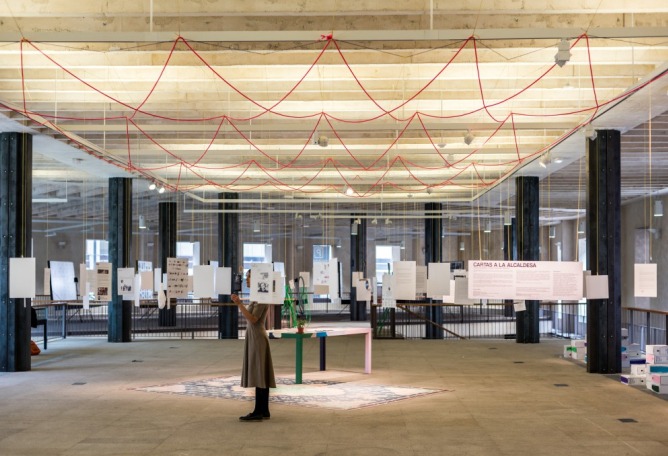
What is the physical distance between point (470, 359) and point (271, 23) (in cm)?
978

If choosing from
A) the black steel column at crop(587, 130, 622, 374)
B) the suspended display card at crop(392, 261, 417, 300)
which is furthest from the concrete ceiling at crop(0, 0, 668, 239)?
the suspended display card at crop(392, 261, 417, 300)

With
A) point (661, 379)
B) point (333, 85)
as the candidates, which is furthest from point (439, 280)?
point (333, 85)

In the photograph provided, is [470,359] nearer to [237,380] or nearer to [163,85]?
[237,380]

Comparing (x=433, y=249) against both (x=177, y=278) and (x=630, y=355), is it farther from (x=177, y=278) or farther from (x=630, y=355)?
(x=630, y=355)

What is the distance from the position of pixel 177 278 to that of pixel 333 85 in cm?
811

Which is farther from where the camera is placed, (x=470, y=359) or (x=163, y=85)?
(x=470, y=359)

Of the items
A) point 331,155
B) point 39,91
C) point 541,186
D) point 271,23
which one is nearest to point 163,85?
point 39,91

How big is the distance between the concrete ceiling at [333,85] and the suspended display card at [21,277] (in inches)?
91.3

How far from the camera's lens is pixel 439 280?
1861cm

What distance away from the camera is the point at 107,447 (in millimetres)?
8414

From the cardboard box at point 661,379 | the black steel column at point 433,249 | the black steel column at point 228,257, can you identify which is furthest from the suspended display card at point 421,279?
the cardboard box at point 661,379

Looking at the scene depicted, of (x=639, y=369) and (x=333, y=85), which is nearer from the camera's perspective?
(x=333, y=85)

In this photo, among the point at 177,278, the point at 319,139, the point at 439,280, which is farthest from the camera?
the point at 177,278

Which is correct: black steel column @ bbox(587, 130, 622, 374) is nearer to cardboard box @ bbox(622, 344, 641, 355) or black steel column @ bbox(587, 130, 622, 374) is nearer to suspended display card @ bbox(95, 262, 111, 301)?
cardboard box @ bbox(622, 344, 641, 355)
